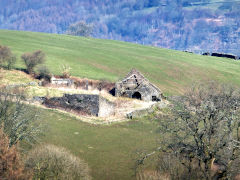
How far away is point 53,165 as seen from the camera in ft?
84.2

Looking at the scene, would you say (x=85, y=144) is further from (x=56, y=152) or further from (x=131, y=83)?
(x=131, y=83)

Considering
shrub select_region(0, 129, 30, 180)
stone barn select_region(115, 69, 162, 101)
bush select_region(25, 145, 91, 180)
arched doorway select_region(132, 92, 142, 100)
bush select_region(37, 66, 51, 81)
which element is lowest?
arched doorway select_region(132, 92, 142, 100)

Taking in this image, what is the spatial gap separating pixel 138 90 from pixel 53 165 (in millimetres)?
40821

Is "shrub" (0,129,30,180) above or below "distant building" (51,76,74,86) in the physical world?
above

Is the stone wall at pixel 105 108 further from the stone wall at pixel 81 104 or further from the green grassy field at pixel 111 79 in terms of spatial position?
the green grassy field at pixel 111 79

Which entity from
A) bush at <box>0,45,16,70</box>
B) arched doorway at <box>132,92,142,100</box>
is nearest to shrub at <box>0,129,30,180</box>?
arched doorway at <box>132,92,142,100</box>

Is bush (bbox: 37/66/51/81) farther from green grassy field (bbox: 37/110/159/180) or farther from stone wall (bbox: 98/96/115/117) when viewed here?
green grassy field (bbox: 37/110/159/180)

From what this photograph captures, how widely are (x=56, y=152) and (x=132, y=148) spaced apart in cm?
1301

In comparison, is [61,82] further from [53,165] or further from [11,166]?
[11,166]

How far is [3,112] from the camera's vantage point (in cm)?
3294

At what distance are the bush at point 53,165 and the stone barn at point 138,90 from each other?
38.5 metres

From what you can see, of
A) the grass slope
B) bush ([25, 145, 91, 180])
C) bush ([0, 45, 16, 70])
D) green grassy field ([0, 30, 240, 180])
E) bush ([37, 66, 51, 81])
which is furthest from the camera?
the grass slope

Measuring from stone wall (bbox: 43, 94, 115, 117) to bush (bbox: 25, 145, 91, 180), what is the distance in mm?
22901

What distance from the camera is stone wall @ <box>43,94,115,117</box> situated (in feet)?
167
